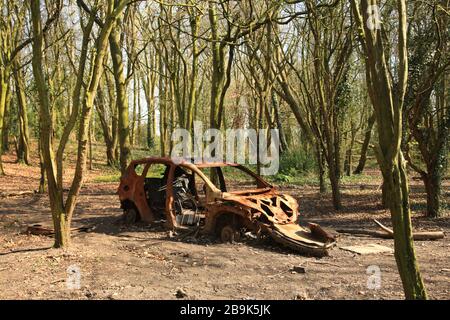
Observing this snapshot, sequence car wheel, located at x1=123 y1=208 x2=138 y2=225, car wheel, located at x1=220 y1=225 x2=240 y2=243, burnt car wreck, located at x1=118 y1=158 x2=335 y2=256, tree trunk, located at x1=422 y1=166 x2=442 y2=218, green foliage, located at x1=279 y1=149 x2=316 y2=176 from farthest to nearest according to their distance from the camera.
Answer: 1. green foliage, located at x1=279 y1=149 x2=316 y2=176
2. tree trunk, located at x1=422 y1=166 x2=442 y2=218
3. car wheel, located at x1=123 y1=208 x2=138 y2=225
4. car wheel, located at x1=220 y1=225 x2=240 y2=243
5. burnt car wreck, located at x1=118 y1=158 x2=335 y2=256

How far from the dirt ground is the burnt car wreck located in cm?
26

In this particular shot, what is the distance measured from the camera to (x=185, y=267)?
6723mm

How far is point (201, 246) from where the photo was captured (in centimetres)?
801

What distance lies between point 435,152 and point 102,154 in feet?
96.9

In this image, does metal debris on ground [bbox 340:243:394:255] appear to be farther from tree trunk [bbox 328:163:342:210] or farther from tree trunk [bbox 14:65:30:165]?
tree trunk [bbox 14:65:30:165]

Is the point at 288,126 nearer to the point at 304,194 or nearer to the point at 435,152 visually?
the point at 304,194

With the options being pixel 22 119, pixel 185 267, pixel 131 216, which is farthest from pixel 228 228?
pixel 22 119

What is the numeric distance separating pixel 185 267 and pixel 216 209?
1738 millimetres

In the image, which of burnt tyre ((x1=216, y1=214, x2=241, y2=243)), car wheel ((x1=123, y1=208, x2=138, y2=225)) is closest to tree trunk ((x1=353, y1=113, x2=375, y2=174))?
car wheel ((x1=123, y1=208, x2=138, y2=225))

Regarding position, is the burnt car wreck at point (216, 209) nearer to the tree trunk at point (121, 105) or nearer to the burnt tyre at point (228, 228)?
the burnt tyre at point (228, 228)

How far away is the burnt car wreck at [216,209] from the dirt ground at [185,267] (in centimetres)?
26

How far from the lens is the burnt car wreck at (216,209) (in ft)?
25.7

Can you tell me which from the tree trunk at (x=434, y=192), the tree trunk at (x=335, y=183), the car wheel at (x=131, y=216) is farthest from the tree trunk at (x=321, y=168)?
the car wheel at (x=131, y=216)

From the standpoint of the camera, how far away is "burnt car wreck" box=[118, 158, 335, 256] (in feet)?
25.7
